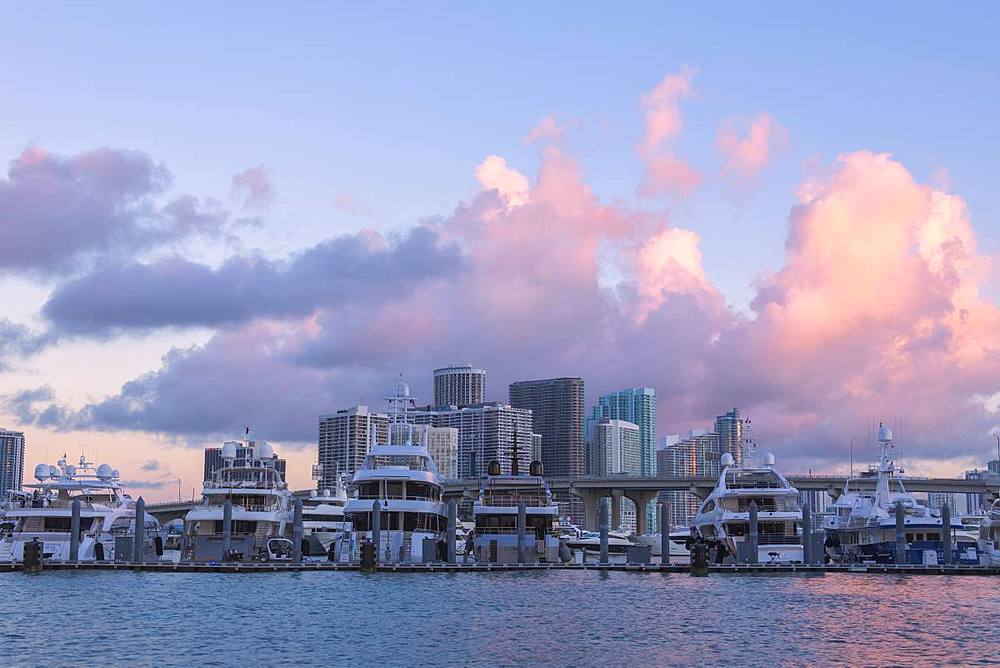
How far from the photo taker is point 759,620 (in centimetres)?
6606

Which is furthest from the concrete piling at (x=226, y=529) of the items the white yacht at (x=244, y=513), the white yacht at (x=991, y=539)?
the white yacht at (x=991, y=539)

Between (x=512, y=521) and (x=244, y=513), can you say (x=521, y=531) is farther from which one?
(x=244, y=513)

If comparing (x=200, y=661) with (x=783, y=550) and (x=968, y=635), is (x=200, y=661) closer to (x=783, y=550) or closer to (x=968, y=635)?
(x=968, y=635)

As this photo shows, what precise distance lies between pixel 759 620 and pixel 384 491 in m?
47.7

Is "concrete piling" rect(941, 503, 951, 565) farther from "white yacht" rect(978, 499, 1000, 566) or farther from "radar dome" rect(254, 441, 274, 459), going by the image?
"radar dome" rect(254, 441, 274, 459)

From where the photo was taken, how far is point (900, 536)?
334 feet

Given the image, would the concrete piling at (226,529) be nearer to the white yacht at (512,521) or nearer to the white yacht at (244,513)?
the white yacht at (244,513)

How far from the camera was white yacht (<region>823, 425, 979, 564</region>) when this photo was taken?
107 m

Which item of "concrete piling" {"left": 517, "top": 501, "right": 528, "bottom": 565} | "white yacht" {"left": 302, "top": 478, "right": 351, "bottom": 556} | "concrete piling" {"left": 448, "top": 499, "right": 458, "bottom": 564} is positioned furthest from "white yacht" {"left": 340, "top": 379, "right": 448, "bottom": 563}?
"white yacht" {"left": 302, "top": 478, "right": 351, "bottom": 556}

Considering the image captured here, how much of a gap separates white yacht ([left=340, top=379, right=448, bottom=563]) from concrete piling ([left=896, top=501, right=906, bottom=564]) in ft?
129

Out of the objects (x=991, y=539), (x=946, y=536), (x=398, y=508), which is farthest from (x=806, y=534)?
(x=398, y=508)

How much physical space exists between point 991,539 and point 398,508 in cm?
5371

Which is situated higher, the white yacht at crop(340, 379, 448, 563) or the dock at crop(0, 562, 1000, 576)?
the white yacht at crop(340, 379, 448, 563)

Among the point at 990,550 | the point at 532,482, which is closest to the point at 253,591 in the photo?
the point at 532,482
